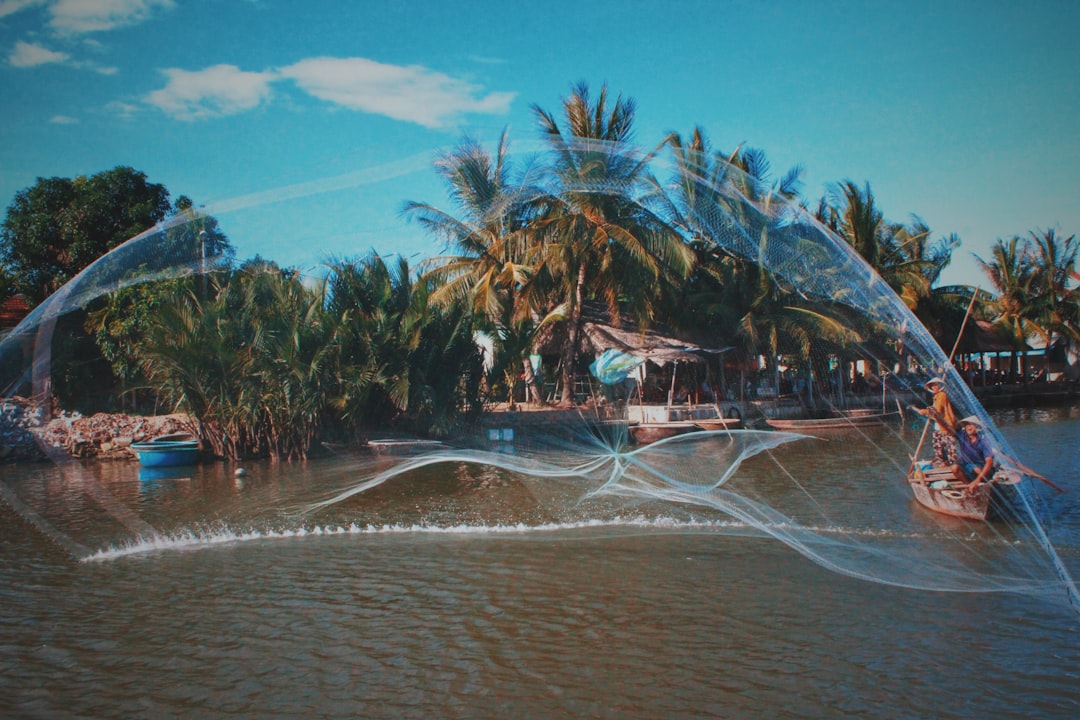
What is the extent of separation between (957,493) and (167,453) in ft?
47.8

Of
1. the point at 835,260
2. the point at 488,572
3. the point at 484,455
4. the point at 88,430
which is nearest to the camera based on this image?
the point at 835,260

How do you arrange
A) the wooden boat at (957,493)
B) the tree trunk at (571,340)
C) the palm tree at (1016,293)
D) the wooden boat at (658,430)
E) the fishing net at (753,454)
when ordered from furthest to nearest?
the palm tree at (1016,293)
the tree trunk at (571,340)
the wooden boat at (658,430)
the wooden boat at (957,493)
the fishing net at (753,454)

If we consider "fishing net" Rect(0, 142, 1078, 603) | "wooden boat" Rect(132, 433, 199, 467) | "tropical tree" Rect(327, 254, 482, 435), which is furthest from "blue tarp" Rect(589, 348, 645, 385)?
"wooden boat" Rect(132, 433, 199, 467)

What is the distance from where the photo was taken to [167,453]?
1659cm

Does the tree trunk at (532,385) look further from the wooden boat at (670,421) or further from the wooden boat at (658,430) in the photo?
the wooden boat at (658,430)

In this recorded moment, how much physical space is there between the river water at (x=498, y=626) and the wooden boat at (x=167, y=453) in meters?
5.81

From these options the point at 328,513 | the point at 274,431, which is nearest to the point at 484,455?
the point at 328,513

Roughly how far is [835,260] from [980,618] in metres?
3.28

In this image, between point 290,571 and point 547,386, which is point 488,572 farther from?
point 547,386

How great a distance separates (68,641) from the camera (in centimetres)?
641

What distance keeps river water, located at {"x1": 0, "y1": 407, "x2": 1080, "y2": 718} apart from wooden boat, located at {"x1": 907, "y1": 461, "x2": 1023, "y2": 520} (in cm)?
29

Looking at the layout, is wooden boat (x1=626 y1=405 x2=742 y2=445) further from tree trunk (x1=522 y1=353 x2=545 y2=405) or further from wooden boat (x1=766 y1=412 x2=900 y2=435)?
tree trunk (x1=522 y1=353 x2=545 y2=405)

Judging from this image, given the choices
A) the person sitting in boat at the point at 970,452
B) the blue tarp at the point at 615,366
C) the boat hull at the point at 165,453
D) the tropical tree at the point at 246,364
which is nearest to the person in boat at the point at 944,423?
the person sitting in boat at the point at 970,452

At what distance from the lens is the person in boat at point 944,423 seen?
A: 987cm
